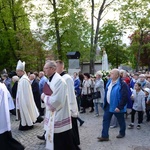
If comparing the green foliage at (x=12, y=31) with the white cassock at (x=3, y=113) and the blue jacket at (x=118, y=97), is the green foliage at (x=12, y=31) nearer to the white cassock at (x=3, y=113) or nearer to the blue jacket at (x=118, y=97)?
the blue jacket at (x=118, y=97)

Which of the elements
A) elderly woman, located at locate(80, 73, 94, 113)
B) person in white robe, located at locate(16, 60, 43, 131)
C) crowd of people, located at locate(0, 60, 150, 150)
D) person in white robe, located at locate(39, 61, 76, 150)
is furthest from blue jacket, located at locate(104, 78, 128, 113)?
elderly woman, located at locate(80, 73, 94, 113)

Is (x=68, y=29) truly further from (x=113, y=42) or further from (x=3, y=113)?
(x=3, y=113)

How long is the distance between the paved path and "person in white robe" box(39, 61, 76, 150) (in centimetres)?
132

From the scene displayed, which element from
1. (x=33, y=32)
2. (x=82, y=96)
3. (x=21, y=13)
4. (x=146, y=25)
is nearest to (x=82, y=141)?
(x=82, y=96)

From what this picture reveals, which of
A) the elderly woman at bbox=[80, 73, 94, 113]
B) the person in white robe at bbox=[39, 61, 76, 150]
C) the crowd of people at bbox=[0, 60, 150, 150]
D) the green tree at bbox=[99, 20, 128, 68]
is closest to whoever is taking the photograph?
the person in white robe at bbox=[39, 61, 76, 150]

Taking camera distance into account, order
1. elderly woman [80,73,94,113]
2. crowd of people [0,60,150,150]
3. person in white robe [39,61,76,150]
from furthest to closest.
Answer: elderly woman [80,73,94,113] < crowd of people [0,60,150,150] < person in white robe [39,61,76,150]

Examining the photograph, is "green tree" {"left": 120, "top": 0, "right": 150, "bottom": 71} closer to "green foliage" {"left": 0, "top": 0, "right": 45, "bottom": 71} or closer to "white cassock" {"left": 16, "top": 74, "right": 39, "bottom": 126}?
"green foliage" {"left": 0, "top": 0, "right": 45, "bottom": 71}

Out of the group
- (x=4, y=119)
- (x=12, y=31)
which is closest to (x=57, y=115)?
(x=4, y=119)

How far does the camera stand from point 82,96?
33.6 feet

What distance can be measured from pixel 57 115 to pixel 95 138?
2385 millimetres

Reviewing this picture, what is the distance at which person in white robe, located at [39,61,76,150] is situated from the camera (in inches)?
165

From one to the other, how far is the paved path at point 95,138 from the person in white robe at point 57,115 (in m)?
1.32

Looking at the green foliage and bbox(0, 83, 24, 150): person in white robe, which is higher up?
the green foliage

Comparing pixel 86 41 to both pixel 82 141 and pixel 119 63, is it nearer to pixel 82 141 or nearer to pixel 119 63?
pixel 119 63
